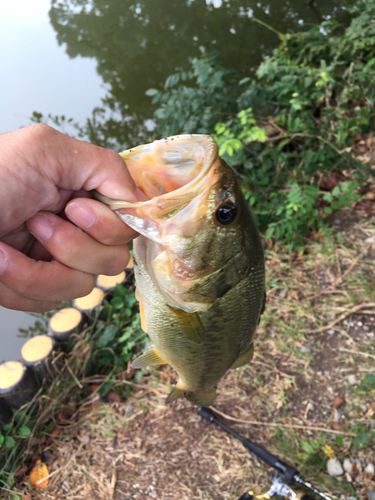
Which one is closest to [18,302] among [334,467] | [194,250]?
[194,250]

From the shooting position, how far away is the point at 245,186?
3822 mm

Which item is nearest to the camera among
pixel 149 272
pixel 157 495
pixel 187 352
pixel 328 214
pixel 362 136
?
pixel 149 272

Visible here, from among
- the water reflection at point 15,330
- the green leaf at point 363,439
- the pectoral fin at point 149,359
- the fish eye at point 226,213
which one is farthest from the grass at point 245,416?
the fish eye at point 226,213

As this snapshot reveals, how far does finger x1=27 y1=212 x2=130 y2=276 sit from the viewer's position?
1.14 meters

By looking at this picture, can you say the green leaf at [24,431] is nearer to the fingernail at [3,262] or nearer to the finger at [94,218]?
the fingernail at [3,262]

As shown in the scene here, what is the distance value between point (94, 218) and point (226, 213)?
1.43 feet

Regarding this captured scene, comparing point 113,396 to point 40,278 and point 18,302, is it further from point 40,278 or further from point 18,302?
point 40,278

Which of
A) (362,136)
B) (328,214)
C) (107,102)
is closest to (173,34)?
(107,102)

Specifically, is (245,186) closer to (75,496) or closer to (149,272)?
(149,272)

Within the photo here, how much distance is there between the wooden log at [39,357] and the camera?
2943 mm

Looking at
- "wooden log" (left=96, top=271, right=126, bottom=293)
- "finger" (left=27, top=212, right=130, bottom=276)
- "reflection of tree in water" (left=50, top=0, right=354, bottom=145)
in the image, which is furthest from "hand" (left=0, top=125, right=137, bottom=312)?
"reflection of tree in water" (left=50, top=0, right=354, bottom=145)

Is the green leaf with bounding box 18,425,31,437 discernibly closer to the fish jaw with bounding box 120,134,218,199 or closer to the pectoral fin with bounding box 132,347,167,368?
the pectoral fin with bounding box 132,347,167,368

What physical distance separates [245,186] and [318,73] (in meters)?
1.91

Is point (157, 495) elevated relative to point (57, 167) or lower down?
lower down
